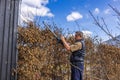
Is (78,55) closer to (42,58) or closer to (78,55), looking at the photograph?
(78,55)

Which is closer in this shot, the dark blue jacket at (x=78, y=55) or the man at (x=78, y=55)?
the man at (x=78, y=55)

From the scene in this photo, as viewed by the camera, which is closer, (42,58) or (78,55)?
(78,55)

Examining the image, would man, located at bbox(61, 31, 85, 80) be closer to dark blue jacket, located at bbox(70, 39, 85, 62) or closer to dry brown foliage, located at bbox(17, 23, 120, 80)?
dark blue jacket, located at bbox(70, 39, 85, 62)

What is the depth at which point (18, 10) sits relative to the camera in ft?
28.6

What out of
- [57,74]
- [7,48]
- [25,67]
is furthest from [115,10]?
[57,74]

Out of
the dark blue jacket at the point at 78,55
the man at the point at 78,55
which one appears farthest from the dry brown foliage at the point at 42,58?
the dark blue jacket at the point at 78,55

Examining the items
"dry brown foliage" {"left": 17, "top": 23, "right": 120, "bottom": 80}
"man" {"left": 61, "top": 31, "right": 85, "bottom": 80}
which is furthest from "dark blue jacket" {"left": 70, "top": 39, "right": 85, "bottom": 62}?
"dry brown foliage" {"left": 17, "top": 23, "right": 120, "bottom": 80}

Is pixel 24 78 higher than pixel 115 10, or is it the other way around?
pixel 115 10

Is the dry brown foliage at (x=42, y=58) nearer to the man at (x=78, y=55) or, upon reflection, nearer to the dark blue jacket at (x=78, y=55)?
the man at (x=78, y=55)

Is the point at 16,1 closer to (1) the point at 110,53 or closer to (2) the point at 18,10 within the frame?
(2) the point at 18,10

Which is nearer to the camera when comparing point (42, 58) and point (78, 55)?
point (78, 55)

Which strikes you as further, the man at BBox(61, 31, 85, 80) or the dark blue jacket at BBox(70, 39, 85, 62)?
the dark blue jacket at BBox(70, 39, 85, 62)

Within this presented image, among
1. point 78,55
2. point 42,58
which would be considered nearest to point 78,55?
point 78,55

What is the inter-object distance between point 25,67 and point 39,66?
1.64 feet
